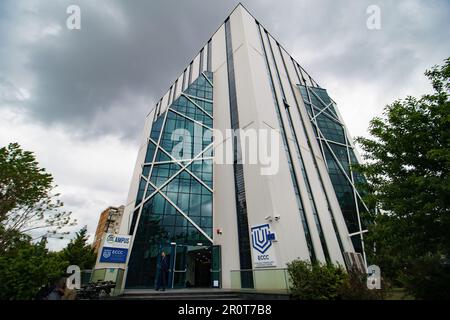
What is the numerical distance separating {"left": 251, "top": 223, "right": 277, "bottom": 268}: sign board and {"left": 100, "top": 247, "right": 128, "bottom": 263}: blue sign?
7545 mm

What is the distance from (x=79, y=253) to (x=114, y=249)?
14706 millimetres

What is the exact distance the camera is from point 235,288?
11922 mm

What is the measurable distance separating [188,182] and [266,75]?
13525mm

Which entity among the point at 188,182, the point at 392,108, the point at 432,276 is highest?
the point at 188,182

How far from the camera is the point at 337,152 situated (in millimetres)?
23484

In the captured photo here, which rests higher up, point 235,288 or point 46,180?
point 46,180

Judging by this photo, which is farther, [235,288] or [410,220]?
[235,288]

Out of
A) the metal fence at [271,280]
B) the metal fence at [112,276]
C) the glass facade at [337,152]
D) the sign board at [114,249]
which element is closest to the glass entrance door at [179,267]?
the sign board at [114,249]

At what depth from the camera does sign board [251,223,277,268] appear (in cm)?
1198

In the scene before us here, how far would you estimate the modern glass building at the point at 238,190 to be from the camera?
13.7m

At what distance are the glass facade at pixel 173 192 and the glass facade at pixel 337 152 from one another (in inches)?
490

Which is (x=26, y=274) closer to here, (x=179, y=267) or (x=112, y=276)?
(x=112, y=276)
